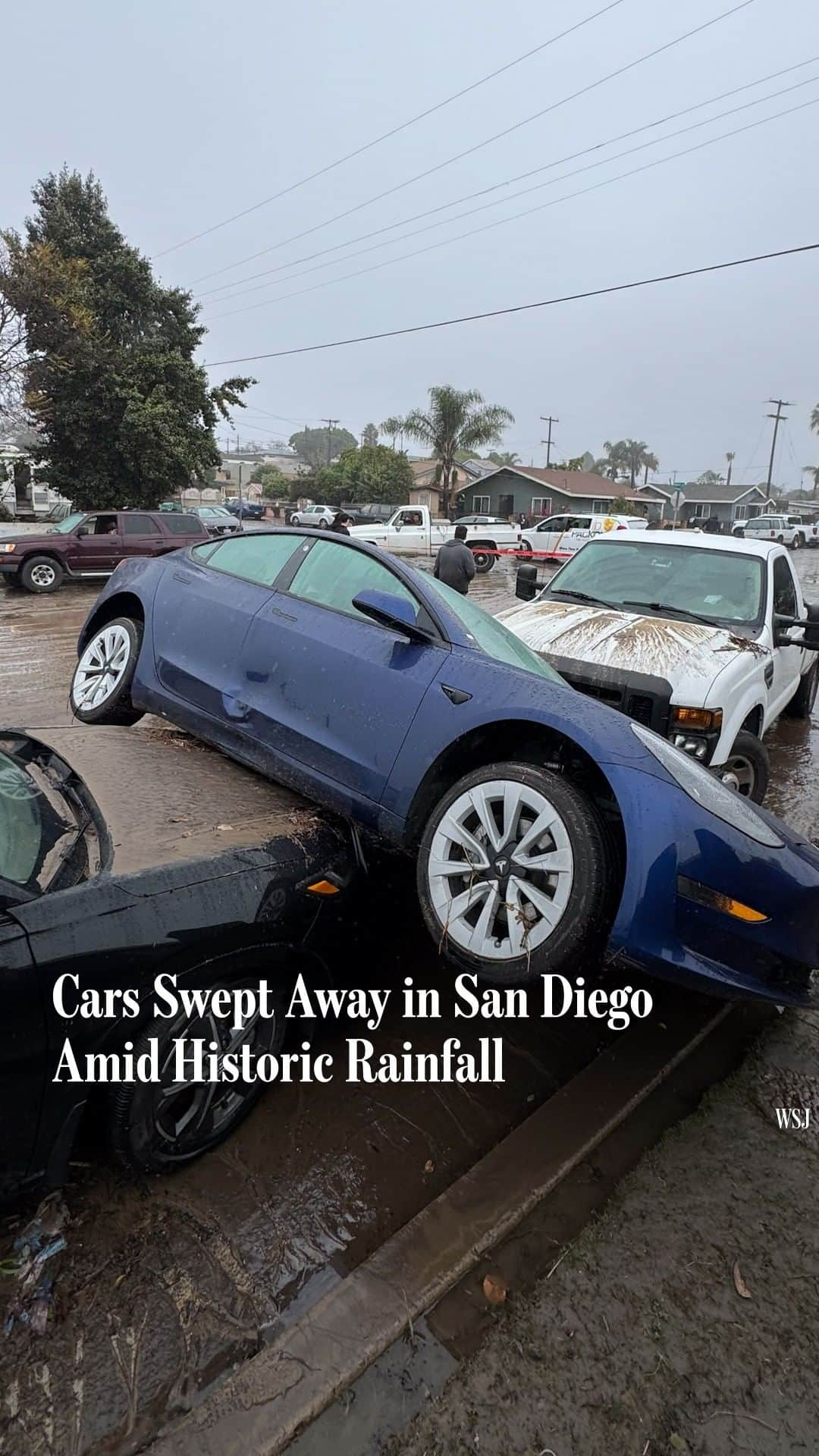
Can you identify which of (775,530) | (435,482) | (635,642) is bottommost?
(775,530)

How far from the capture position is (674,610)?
214 inches

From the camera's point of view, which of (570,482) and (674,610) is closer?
(674,610)

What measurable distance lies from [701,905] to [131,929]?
1.70 m

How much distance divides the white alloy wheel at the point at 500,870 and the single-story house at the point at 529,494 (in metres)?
44.5

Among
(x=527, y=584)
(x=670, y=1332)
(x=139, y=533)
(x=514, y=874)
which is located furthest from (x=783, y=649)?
(x=139, y=533)

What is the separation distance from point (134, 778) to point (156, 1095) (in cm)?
115

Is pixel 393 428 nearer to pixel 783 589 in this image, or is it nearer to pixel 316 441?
pixel 783 589

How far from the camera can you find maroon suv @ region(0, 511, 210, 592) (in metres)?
14.7

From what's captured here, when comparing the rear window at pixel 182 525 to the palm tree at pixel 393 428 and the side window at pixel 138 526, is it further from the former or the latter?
the palm tree at pixel 393 428

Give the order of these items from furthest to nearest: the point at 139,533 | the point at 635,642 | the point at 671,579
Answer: the point at 139,533 → the point at 671,579 → the point at 635,642

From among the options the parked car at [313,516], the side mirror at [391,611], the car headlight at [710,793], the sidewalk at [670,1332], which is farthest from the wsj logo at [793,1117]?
the parked car at [313,516]

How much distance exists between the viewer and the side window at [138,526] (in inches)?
613

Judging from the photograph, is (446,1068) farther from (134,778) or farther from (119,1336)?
(134,778)

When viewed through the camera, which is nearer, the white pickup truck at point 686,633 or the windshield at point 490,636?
the windshield at point 490,636
